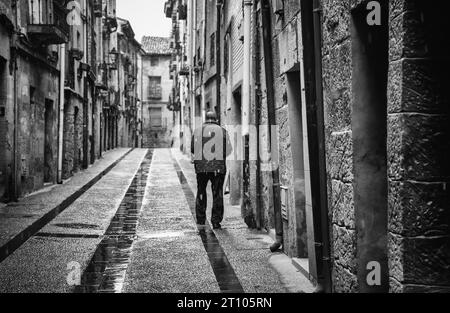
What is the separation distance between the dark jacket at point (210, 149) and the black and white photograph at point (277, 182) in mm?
24

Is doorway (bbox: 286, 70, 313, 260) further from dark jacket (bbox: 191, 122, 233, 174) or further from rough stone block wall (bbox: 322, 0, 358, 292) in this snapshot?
dark jacket (bbox: 191, 122, 233, 174)

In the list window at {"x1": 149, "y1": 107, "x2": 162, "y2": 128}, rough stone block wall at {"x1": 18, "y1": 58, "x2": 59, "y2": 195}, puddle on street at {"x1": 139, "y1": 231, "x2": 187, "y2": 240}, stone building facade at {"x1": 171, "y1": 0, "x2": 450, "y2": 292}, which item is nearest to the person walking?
puddle on street at {"x1": 139, "y1": 231, "x2": 187, "y2": 240}

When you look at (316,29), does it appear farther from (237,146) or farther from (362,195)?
(237,146)

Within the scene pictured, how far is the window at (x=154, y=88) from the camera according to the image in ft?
209

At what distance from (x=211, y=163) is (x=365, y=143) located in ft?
16.4

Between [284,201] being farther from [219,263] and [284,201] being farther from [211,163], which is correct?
[211,163]

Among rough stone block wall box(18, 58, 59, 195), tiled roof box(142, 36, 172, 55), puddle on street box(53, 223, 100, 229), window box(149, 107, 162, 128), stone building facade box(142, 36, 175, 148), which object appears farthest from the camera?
tiled roof box(142, 36, 172, 55)

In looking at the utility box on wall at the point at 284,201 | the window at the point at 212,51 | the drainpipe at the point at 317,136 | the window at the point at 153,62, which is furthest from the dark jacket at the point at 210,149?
the window at the point at 153,62

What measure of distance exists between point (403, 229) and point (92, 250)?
4568 mm

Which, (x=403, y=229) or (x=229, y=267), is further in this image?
(x=229, y=267)

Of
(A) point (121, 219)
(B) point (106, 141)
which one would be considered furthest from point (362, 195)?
(B) point (106, 141)

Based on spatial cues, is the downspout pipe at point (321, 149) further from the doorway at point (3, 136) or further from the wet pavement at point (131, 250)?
the doorway at point (3, 136)

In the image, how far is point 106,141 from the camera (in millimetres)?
35375

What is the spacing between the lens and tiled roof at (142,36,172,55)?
6438 centimetres
